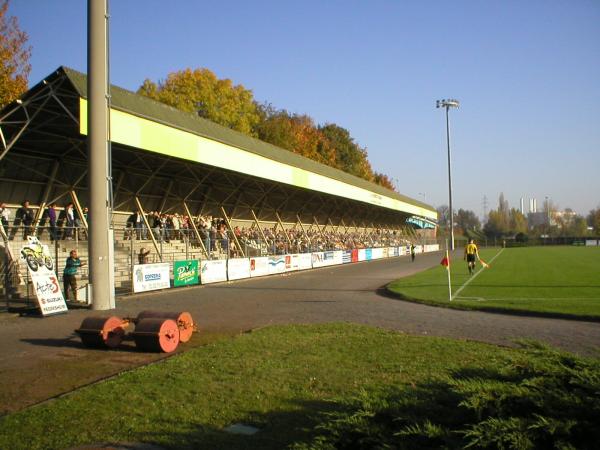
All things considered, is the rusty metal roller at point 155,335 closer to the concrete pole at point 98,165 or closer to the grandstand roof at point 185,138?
the concrete pole at point 98,165

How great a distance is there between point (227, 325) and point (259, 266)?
17.7m

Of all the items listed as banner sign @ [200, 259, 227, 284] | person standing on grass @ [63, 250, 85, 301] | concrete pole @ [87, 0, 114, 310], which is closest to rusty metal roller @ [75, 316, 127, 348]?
concrete pole @ [87, 0, 114, 310]

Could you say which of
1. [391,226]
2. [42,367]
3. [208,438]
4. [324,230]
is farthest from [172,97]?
[208,438]

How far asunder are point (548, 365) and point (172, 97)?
53942 mm

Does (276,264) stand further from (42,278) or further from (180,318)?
(180,318)

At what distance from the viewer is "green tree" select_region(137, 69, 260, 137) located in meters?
54.5

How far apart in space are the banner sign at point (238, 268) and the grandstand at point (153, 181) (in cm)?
95

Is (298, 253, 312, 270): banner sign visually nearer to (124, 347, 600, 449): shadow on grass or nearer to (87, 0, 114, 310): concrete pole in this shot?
(87, 0, 114, 310): concrete pole

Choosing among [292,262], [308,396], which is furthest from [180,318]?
[292,262]

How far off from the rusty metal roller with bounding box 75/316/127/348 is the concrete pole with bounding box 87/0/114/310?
627 cm

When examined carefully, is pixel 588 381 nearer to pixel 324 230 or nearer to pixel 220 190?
pixel 220 190

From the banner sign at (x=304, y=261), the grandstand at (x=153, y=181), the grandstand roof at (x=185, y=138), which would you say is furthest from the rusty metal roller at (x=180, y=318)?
the banner sign at (x=304, y=261)

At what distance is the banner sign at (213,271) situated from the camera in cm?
2494

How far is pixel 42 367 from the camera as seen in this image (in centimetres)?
→ 872
